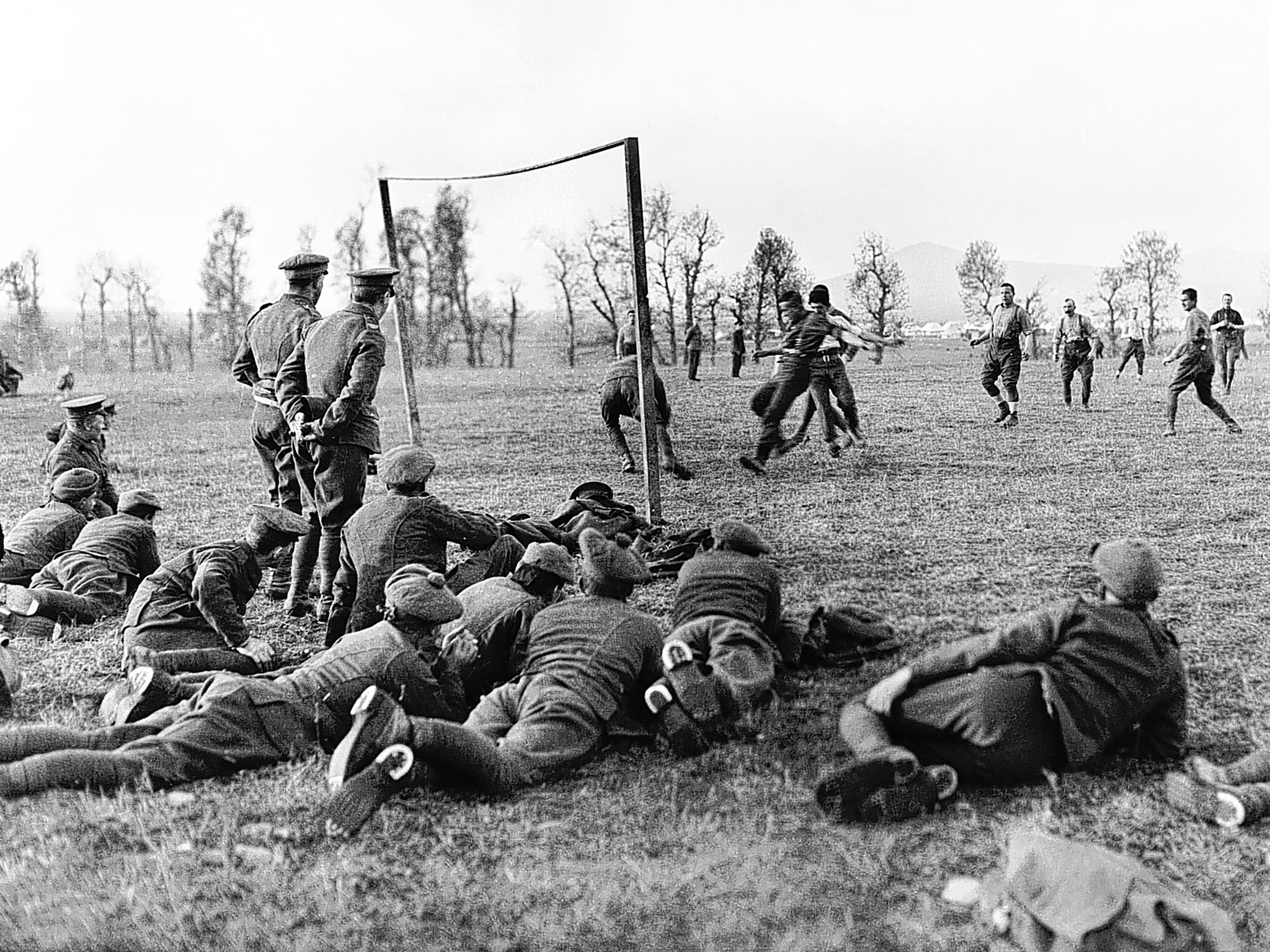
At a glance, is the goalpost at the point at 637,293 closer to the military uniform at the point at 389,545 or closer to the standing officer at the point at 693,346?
the military uniform at the point at 389,545

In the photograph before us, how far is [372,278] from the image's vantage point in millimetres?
6367

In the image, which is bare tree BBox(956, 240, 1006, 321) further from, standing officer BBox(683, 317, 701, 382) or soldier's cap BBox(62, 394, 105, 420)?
soldier's cap BBox(62, 394, 105, 420)

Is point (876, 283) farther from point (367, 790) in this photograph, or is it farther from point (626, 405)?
point (367, 790)

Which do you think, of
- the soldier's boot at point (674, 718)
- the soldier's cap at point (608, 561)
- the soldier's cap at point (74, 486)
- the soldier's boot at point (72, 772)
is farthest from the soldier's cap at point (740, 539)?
the soldier's cap at point (74, 486)

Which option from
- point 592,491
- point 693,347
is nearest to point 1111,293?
point 693,347

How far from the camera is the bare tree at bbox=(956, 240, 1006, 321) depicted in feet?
60.5

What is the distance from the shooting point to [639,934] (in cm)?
288

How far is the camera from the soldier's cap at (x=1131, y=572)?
11.7 ft

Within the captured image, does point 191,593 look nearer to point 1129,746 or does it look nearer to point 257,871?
point 257,871

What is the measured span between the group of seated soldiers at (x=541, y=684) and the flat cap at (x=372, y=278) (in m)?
1.29

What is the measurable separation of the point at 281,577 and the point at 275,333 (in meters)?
1.53

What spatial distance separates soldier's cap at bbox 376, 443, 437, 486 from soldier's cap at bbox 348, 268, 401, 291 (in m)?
1.28

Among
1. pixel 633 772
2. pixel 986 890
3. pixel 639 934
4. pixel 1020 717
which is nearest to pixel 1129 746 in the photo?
pixel 1020 717

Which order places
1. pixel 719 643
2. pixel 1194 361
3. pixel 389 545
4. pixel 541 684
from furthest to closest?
pixel 1194 361 → pixel 389 545 → pixel 719 643 → pixel 541 684
